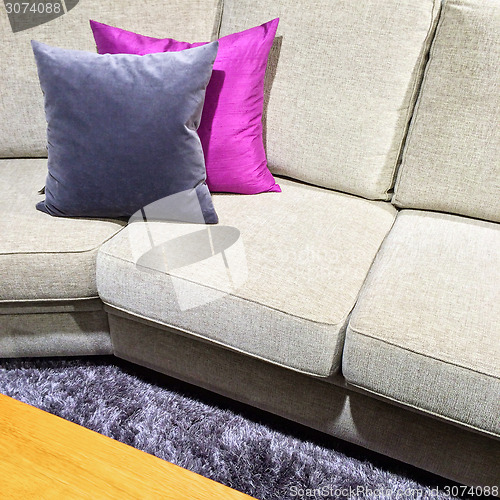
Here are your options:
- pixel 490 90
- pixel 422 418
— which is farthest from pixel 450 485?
pixel 490 90

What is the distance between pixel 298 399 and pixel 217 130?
715 mm

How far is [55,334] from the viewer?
1.47m

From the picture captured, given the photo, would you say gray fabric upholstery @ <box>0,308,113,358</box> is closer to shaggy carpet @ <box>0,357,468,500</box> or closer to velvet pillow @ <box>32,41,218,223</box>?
shaggy carpet @ <box>0,357,468,500</box>

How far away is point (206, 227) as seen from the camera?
4.57 ft

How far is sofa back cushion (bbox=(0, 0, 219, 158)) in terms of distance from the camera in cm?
169

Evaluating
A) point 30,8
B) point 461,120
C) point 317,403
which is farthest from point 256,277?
point 30,8

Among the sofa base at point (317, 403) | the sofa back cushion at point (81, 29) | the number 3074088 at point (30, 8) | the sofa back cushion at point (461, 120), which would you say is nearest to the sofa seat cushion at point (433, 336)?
the sofa base at point (317, 403)

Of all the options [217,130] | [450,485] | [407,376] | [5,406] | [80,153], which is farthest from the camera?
[217,130]

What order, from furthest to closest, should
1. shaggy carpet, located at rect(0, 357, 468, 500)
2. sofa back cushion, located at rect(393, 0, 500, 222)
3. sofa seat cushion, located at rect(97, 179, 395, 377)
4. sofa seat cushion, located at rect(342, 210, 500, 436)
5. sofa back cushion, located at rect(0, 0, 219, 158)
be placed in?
sofa back cushion, located at rect(0, 0, 219, 158) < sofa back cushion, located at rect(393, 0, 500, 222) < shaggy carpet, located at rect(0, 357, 468, 500) < sofa seat cushion, located at rect(97, 179, 395, 377) < sofa seat cushion, located at rect(342, 210, 500, 436)

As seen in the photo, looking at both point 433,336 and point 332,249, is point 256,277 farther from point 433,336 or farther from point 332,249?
point 433,336

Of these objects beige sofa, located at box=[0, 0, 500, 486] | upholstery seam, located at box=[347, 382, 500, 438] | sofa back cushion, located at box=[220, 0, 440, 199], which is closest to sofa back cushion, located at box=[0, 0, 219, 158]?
beige sofa, located at box=[0, 0, 500, 486]

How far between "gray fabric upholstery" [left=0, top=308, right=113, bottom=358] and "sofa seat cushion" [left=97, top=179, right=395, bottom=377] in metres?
0.18

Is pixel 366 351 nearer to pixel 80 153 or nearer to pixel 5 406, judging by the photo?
pixel 5 406

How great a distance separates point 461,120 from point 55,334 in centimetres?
118
